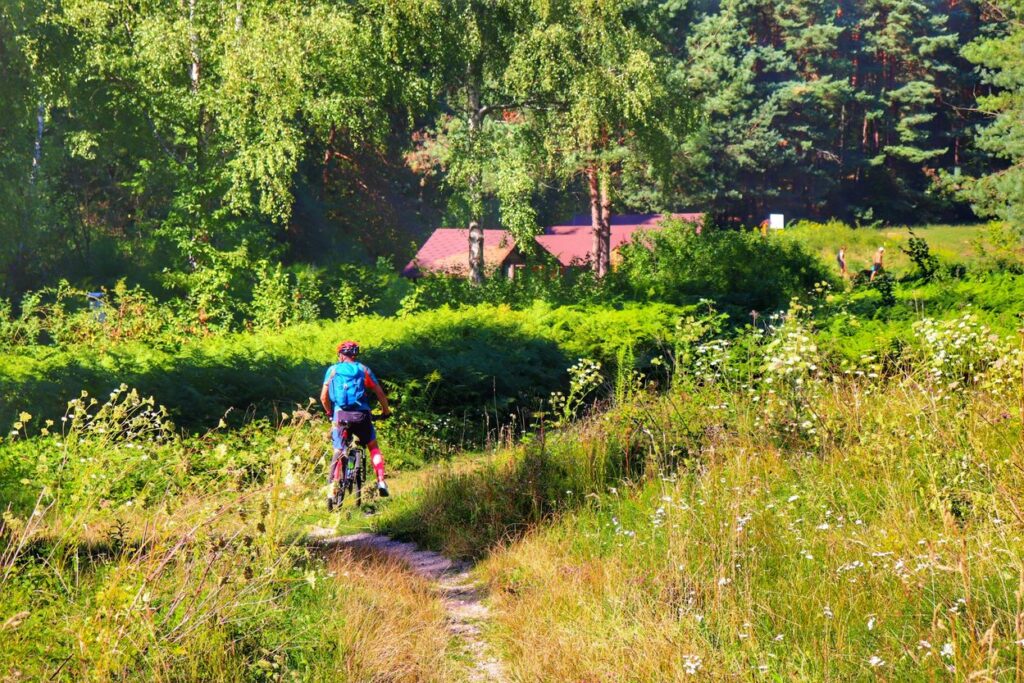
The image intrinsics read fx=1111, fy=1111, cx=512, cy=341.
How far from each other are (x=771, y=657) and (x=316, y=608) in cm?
228

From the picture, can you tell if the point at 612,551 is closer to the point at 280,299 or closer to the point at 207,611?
the point at 207,611

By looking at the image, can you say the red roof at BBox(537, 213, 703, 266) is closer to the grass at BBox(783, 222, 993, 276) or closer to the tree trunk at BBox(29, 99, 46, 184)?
the grass at BBox(783, 222, 993, 276)

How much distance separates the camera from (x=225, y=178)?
24.3 metres

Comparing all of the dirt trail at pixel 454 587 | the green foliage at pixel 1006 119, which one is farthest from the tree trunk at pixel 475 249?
the green foliage at pixel 1006 119

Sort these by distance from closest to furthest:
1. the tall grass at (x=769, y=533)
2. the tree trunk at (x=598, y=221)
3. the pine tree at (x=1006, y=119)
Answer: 1. the tall grass at (x=769, y=533)
2. the tree trunk at (x=598, y=221)
3. the pine tree at (x=1006, y=119)

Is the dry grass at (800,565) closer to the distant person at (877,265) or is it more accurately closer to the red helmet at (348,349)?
the red helmet at (348,349)

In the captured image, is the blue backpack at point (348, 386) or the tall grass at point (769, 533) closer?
the tall grass at point (769, 533)

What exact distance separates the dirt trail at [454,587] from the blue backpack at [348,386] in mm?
1215

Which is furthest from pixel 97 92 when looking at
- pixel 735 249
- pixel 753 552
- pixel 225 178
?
pixel 753 552

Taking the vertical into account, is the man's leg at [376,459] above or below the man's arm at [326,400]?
below

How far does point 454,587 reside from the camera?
7.17 meters

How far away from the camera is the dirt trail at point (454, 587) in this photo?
561cm

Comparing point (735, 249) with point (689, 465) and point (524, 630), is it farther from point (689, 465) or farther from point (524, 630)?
point (524, 630)

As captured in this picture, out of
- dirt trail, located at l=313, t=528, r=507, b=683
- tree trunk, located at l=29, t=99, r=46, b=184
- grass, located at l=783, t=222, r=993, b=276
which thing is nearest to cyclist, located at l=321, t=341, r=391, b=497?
dirt trail, located at l=313, t=528, r=507, b=683
